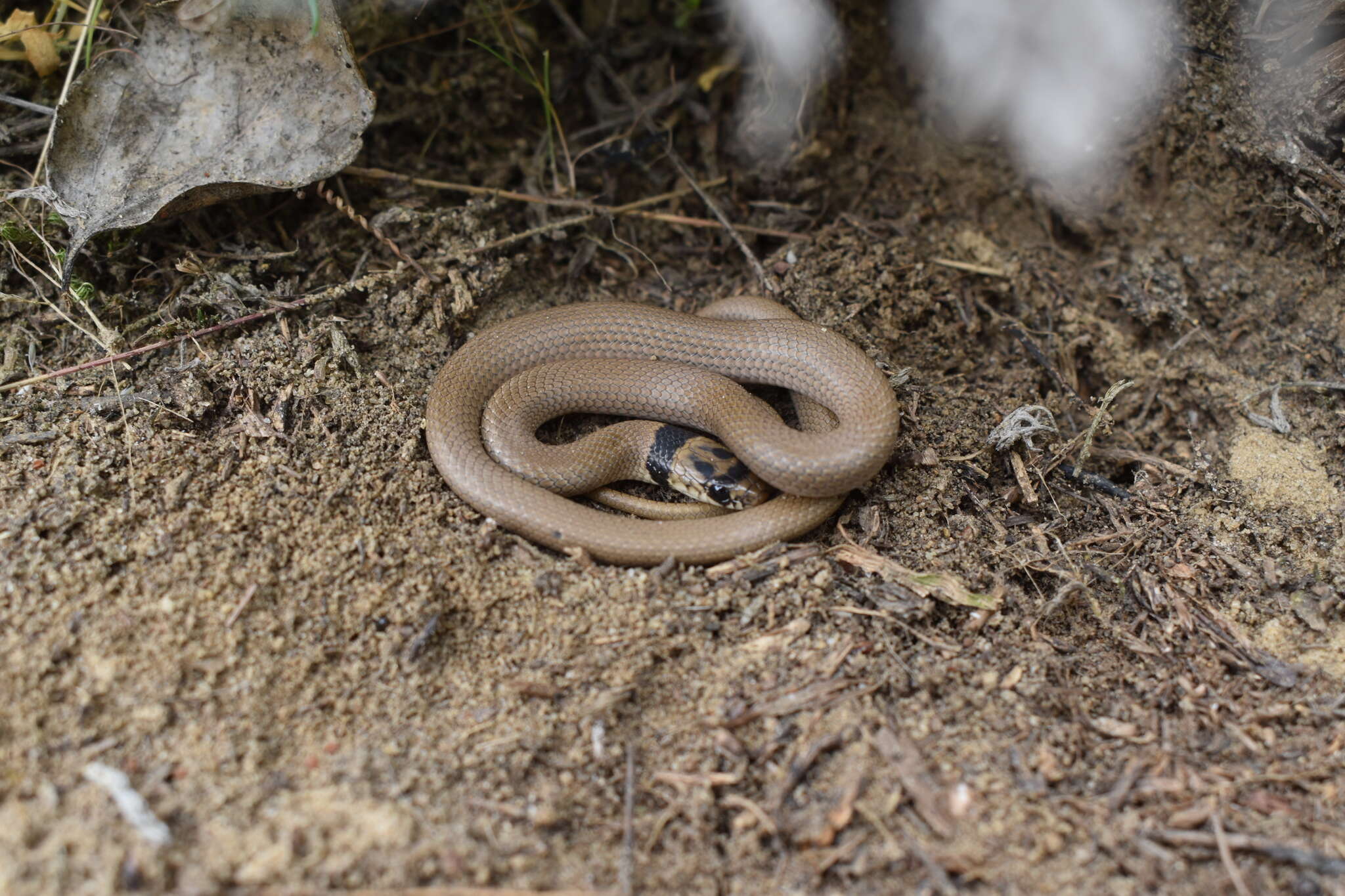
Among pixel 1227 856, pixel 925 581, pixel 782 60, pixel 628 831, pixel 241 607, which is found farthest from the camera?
pixel 782 60

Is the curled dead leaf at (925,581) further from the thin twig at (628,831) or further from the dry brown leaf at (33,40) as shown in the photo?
the dry brown leaf at (33,40)

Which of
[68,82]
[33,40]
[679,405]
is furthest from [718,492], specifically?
[33,40]

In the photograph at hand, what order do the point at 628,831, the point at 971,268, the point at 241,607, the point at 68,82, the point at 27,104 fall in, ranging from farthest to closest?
the point at 971,268 → the point at 27,104 → the point at 68,82 → the point at 241,607 → the point at 628,831

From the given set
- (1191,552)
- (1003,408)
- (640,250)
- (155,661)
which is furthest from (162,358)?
(1191,552)

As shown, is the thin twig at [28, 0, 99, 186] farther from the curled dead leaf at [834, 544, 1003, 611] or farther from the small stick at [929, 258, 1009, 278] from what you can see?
the small stick at [929, 258, 1009, 278]

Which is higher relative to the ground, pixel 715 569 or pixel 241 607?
pixel 715 569

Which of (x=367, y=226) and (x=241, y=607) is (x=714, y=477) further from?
(x=367, y=226)

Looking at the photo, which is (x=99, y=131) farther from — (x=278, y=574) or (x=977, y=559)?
(x=977, y=559)
